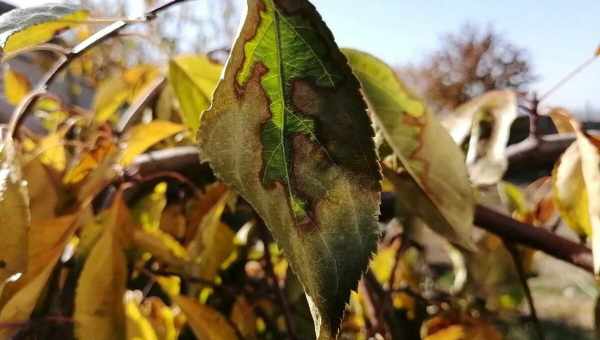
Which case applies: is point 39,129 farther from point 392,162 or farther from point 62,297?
point 392,162

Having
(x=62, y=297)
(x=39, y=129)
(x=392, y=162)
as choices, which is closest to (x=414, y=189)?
(x=392, y=162)

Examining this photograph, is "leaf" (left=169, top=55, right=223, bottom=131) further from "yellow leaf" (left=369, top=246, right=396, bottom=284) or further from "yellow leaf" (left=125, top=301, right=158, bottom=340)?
"yellow leaf" (left=369, top=246, right=396, bottom=284)

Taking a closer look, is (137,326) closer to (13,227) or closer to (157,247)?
(157,247)

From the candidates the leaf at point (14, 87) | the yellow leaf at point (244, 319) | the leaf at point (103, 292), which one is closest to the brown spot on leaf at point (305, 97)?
the leaf at point (103, 292)

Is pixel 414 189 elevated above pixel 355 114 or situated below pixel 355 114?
below

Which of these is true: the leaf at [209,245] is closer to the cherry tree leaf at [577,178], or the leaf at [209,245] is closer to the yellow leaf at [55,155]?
the yellow leaf at [55,155]

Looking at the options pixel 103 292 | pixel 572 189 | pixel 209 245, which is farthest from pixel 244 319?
pixel 572 189

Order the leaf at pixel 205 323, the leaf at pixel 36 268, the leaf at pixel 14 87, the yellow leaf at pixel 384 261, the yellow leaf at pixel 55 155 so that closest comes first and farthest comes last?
the leaf at pixel 36 268, the leaf at pixel 205 323, the yellow leaf at pixel 55 155, the yellow leaf at pixel 384 261, the leaf at pixel 14 87

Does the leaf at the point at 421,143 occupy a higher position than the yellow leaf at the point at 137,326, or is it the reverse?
the leaf at the point at 421,143
